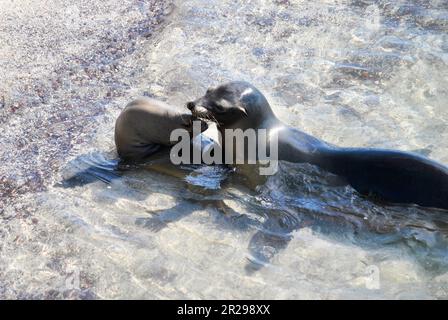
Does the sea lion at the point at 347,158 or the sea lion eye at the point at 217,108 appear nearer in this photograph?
the sea lion at the point at 347,158

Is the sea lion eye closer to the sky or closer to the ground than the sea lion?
closer to the sky

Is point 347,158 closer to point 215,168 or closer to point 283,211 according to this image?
point 283,211

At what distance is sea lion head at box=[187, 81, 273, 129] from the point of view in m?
4.46

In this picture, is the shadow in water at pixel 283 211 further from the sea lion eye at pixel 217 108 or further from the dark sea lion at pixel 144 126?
the sea lion eye at pixel 217 108

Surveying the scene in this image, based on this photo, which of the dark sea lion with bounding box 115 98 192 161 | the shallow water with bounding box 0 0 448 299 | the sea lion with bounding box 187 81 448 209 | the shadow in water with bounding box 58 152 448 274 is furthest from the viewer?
the dark sea lion with bounding box 115 98 192 161

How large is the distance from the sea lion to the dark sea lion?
344 millimetres

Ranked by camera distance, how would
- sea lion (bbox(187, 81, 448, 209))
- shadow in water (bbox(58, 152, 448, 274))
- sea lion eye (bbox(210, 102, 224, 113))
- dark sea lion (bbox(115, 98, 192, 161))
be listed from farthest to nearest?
dark sea lion (bbox(115, 98, 192, 161))
sea lion eye (bbox(210, 102, 224, 113))
sea lion (bbox(187, 81, 448, 209))
shadow in water (bbox(58, 152, 448, 274))

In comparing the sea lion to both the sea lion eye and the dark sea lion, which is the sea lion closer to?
the sea lion eye

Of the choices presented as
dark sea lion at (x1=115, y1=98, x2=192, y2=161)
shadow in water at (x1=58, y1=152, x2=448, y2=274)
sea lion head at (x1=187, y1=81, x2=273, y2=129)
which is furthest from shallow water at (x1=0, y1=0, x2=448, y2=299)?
sea lion head at (x1=187, y1=81, x2=273, y2=129)

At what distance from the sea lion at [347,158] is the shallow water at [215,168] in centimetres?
10

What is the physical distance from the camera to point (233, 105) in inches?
176

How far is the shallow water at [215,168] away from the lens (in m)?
3.69

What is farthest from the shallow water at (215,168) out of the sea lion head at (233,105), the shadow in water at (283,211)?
the sea lion head at (233,105)

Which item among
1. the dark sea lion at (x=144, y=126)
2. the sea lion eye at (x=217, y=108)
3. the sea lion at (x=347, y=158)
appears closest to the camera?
the sea lion at (x=347, y=158)
